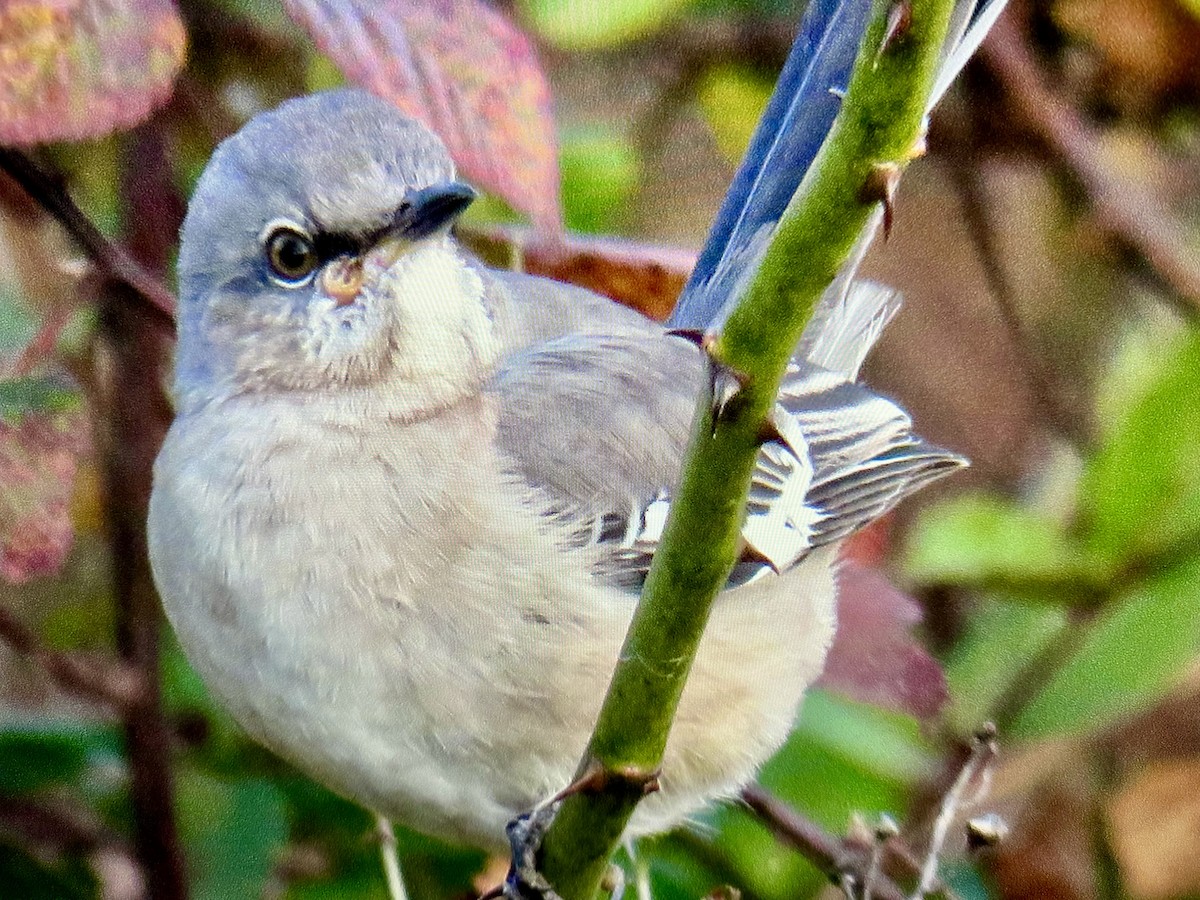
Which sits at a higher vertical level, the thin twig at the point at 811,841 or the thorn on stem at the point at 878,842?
the thorn on stem at the point at 878,842

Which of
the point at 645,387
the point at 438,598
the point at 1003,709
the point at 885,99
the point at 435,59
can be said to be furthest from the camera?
the point at 1003,709

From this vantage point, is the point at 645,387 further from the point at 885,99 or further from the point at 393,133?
the point at 885,99

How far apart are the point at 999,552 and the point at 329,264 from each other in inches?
49.5

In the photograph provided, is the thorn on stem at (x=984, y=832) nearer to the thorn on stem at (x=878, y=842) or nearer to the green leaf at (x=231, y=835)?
the thorn on stem at (x=878, y=842)

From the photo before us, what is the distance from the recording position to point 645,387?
2.51 metres

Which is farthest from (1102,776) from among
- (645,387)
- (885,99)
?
(885,99)

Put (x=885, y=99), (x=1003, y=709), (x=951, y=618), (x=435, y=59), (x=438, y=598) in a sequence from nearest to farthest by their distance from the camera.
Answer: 1. (x=885, y=99)
2. (x=435, y=59)
3. (x=438, y=598)
4. (x=1003, y=709)
5. (x=951, y=618)

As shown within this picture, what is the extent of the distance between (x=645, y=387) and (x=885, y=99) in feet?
4.63

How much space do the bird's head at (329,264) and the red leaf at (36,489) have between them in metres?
0.36

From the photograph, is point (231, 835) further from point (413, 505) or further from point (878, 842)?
point (878, 842)

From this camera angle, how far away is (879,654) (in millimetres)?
2424

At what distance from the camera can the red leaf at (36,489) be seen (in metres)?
1.91

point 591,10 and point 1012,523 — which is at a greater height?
point 591,10

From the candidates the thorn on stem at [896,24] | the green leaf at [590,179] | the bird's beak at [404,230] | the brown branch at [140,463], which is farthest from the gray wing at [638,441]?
the thorn on stem at [896,24]
